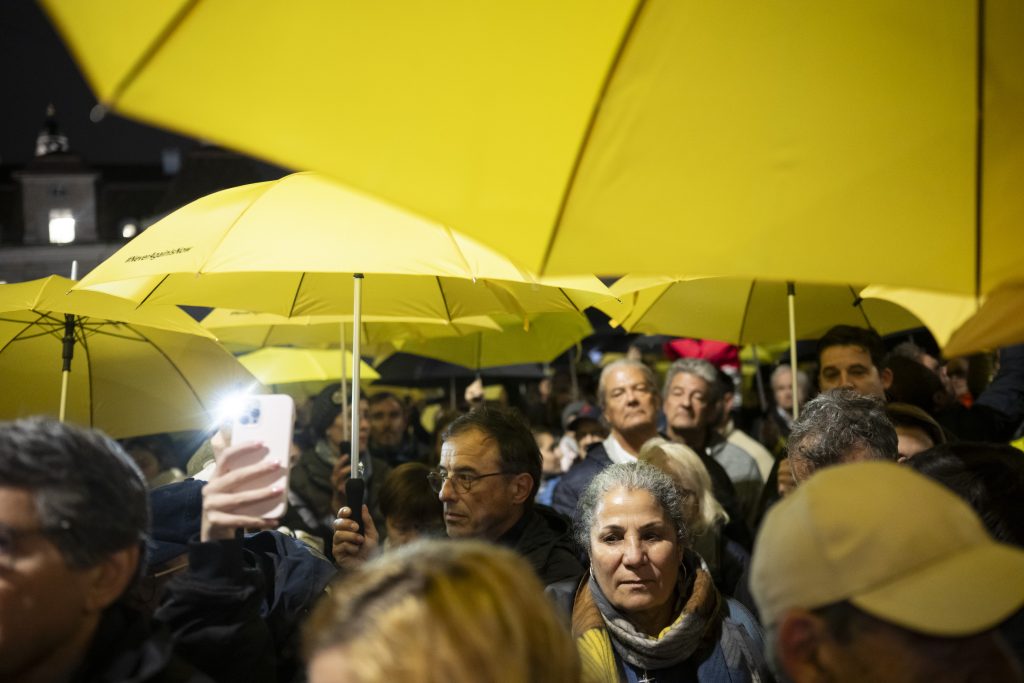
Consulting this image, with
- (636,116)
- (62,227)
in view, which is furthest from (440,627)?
(62,227)

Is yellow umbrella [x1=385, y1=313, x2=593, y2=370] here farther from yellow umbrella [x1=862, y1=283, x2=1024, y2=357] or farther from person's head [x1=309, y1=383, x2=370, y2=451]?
yellow umbrella [x1=862, y1=283, x2=1024, y2=357]

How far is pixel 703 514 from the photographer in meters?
5.30

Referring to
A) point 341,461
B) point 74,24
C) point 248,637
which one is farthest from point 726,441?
point 74,24

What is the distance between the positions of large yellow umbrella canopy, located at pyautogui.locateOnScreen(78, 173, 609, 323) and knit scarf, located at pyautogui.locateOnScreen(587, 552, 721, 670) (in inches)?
46.4

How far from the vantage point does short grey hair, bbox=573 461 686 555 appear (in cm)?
414

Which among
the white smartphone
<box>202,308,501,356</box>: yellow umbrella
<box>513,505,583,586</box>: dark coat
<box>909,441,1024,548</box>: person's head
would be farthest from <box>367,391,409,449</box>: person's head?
the white smartphone

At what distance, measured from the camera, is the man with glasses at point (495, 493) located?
15.2 ft

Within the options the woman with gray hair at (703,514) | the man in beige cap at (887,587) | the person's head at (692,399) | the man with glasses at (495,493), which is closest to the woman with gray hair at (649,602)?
the man with glasses at (495,493)

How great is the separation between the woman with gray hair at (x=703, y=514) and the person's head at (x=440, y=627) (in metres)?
3.28

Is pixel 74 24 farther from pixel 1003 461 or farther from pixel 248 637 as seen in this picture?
pixel 1003 461

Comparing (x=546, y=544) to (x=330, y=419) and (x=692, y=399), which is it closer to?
(x=692, y=399)

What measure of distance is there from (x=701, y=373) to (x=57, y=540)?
5114mm

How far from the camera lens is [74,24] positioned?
242cm

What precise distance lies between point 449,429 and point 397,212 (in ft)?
3.11
